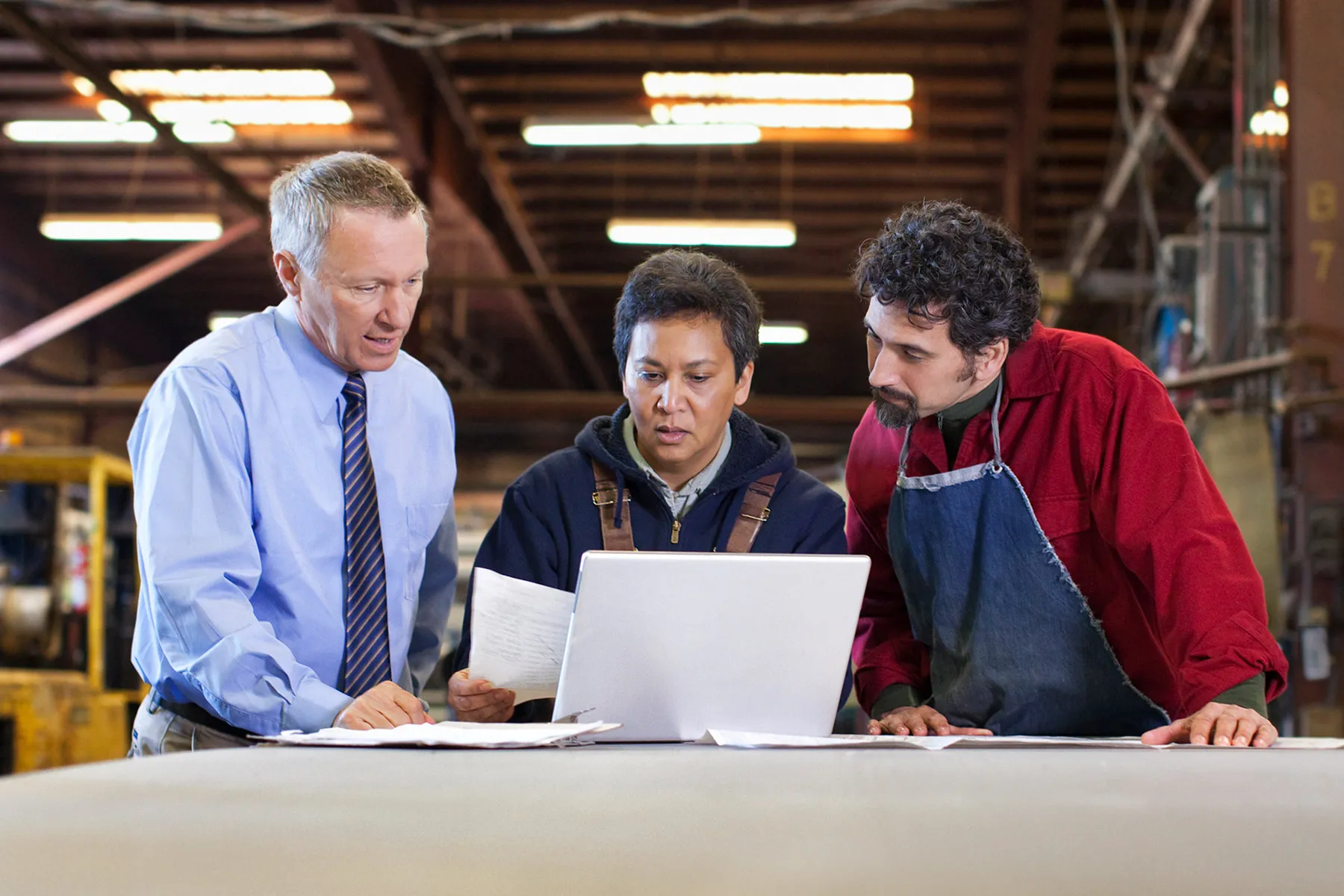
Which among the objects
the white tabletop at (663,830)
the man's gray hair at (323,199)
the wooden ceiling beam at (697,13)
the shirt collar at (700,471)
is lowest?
the white tabletop at (663,830)

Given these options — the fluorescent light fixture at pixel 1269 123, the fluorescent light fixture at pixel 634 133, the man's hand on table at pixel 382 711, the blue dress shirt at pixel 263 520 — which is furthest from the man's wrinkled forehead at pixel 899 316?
the fluorescent light fixture at pixel 634 133

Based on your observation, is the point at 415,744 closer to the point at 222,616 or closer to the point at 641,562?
the point at 641,562

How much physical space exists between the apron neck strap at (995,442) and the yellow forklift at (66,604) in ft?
22.1

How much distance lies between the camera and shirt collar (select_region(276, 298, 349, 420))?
2.24 meters

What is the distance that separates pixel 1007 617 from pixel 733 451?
0.60 m

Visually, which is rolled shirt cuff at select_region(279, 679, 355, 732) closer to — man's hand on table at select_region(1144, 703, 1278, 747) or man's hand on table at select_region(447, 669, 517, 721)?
man's hand on table at select_region(447, 669, 517, 721)

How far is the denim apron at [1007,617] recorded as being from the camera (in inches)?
85.5

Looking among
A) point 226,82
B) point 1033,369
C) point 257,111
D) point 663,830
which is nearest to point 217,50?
point 226,82

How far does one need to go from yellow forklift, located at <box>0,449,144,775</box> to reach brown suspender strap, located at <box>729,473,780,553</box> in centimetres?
654

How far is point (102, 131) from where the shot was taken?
8977mm

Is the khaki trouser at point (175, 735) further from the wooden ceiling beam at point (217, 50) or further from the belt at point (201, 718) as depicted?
the wooden ceiling beam at point (217, 50)

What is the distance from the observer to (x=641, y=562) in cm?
161

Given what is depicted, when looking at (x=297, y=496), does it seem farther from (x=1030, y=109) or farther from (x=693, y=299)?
(x=1030, y=109)

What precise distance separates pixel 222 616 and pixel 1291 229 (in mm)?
4991
